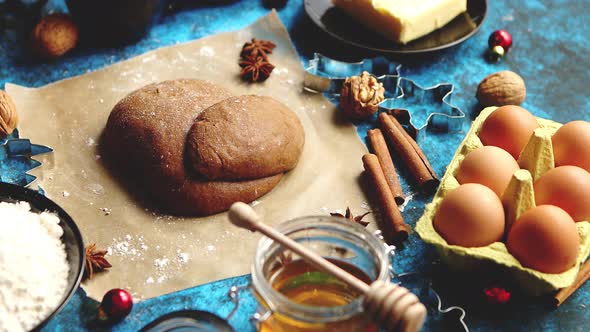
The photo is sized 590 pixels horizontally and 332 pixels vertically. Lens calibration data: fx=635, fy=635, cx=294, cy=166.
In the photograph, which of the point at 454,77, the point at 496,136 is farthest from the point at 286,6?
the point at 496,136

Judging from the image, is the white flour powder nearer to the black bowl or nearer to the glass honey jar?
the black bowl

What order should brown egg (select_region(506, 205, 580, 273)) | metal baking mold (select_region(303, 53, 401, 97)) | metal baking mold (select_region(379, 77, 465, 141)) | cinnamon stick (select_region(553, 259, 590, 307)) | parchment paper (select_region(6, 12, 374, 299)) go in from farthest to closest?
1. metal baking mold (select_region(303, 53, 401, 97))
2. metal baking mold (select_region(379, 77, 465, 141))
3. parchment paper (select_region(6, 12, 374, 299))
4. cinnamon stick (select_region(553, 259, 590, 307))
5. brown egg (select_region(506, 205, 580, 273))

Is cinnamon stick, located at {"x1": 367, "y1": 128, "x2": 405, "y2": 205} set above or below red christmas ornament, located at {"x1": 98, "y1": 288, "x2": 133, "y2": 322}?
above

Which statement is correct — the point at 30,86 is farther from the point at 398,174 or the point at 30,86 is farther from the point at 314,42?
the point at 398,174

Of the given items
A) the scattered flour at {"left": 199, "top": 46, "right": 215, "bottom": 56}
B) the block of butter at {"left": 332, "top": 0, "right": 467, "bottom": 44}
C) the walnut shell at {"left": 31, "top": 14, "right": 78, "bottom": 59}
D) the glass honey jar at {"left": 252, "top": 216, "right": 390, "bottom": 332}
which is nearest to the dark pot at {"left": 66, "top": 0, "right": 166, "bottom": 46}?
the walnut shell at {"left": 31, "top": 14, "right": 78, "bottom": 59}

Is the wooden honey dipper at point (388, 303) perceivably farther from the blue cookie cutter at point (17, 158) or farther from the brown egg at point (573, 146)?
the blue cookie cutter at point (17, 158)

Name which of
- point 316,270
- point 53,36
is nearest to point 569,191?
point 316,270

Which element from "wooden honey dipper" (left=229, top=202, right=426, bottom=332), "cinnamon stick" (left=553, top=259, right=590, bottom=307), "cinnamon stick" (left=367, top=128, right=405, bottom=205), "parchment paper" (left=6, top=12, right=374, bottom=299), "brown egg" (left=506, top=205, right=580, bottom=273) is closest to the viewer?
"wooden honey dipper" (left=229, top=202, right=426, bottom=332)
